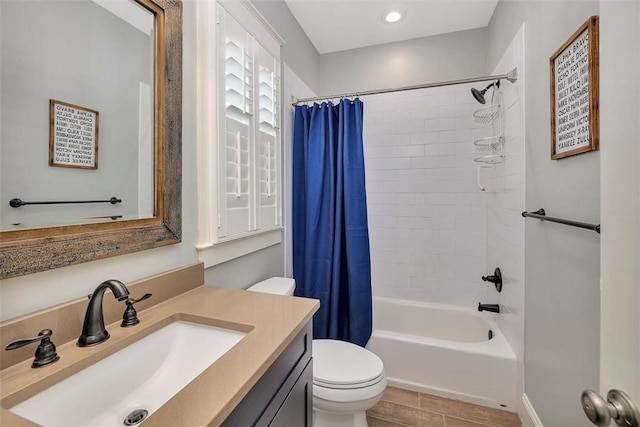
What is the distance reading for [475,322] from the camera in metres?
2.26

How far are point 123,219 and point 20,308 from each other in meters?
0.33

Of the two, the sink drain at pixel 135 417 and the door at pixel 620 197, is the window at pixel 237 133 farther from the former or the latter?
the door at pixel 620 197

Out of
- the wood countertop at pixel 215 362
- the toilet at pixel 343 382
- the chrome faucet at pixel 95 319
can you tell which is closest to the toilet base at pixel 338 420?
the toilet at pixel 343 382

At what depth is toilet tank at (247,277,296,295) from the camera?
1.52 meters

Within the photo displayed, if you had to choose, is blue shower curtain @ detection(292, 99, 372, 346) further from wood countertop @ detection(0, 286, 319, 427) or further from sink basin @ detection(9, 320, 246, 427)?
sink basin @ detection(9, 320, 246, 427)

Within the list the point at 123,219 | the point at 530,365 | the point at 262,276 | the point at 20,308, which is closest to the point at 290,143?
the point at 262,276

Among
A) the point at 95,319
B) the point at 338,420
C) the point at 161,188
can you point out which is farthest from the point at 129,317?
the point at 338,420

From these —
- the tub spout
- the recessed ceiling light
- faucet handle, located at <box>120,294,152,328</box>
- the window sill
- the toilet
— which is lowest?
the toilet

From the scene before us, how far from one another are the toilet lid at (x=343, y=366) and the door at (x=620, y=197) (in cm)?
102

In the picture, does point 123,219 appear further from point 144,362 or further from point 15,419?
point 15,419

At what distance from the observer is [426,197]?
8.16 ft

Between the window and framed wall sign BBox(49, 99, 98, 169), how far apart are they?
412mm

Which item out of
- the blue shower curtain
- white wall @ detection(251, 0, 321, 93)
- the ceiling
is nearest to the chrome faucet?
the blue shower curtain

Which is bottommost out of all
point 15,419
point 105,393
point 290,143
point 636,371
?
point 105,393
